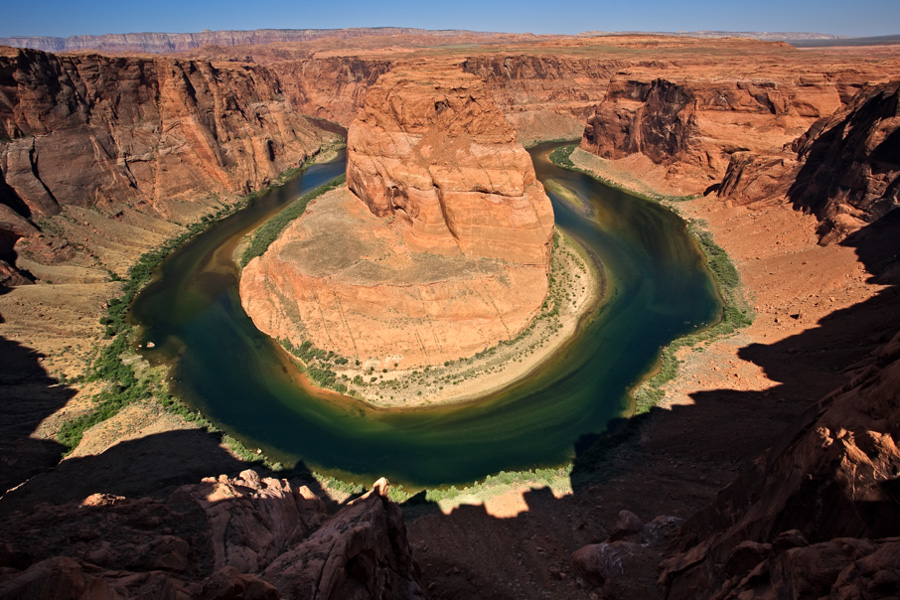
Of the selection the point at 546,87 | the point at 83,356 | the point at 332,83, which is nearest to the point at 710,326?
the point at 83,356

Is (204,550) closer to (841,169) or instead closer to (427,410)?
(427,410)

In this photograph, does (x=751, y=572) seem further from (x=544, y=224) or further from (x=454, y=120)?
(x=454, y=120)

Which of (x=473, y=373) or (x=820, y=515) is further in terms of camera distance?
(x=473, y=373)

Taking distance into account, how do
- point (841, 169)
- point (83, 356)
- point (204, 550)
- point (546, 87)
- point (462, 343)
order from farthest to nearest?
point (546, 87) < point (841, 169) < point (83, 356) < point (462, 343) < point (204, 550)

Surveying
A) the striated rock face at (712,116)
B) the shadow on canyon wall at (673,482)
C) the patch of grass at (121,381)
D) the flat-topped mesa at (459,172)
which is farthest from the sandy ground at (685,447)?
the striated rock face at (712,116)

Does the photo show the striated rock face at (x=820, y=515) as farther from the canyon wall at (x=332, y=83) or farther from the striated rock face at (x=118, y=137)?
the canyon wall at (x=332, y=83)

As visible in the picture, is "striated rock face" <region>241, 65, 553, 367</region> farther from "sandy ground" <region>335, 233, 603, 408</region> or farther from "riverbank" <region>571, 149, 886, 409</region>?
"riverbank" <region>571, 149, 886, 409</region>

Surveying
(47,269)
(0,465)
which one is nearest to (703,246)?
(0,465)
